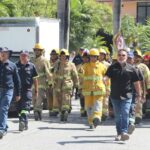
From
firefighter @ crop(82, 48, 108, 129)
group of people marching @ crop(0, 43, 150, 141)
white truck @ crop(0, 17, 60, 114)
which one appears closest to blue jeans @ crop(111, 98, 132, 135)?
group of people marching @ crop(0, 43, 150, 141)

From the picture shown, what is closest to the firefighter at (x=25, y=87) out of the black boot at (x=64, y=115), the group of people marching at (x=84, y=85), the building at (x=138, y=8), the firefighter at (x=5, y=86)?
the group of people marching at (x=84, y=85)

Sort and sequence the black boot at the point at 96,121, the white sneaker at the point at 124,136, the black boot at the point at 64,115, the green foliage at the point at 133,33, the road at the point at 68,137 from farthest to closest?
the green foliage at the point at 133,33
the black boot at the point at 64,115
the black boot at the point at 96,121
the white sneaker at the point at 124,136
the road at the point at 68,137

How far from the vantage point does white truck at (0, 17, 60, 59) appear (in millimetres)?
16234

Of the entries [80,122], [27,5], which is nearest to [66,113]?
[80,122]

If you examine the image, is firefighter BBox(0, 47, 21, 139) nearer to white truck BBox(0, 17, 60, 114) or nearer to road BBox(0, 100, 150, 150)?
road BBox(0, 100, 150, 150)

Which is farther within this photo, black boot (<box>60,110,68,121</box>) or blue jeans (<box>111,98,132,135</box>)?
black boot (<box>60,110,68,121</box>)

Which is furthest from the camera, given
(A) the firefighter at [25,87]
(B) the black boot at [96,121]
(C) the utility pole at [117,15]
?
(C) the utility pole at [117,15]

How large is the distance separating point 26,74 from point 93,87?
A: 1502mm

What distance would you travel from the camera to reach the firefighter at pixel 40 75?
14.4 meters

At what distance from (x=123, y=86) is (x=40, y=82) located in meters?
4.18

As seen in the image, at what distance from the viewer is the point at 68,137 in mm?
11695

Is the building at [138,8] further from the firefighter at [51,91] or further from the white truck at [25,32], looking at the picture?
the firefighter at [51,91]

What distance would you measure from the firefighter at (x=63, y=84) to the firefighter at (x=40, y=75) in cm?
23

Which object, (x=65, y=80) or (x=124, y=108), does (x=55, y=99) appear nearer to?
(x=65, y=80)
